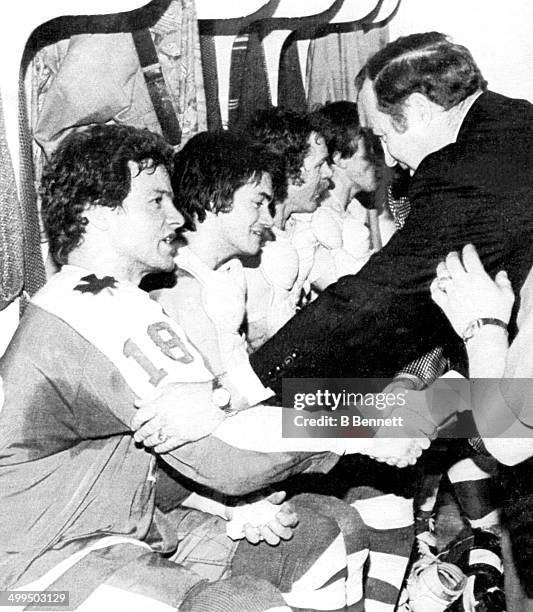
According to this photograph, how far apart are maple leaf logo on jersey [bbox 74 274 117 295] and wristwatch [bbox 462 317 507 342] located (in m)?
0.44

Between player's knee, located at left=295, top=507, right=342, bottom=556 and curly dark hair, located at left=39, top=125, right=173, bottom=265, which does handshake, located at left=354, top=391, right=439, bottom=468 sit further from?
curly dark hair, located at left=39, top=125, right=173, bottom=265

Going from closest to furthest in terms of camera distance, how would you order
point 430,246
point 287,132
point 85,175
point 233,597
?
point 233,597 < point 85,175 < point 430,246 < point 287,132

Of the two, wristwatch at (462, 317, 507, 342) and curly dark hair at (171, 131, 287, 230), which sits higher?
curly dark hair at (171, 131, 287, 230)

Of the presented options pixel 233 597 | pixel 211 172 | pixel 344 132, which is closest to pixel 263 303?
pixel 211 172

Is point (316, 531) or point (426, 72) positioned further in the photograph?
point (426, 72)

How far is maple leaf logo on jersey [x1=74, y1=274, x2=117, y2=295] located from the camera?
0.93m

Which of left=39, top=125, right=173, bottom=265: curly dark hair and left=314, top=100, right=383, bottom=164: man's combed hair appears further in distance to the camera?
left=314, top=100, right=383, bottom=164: man's combed hair

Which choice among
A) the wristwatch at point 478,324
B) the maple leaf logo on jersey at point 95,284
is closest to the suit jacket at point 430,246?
the wristwatch at point 478,324

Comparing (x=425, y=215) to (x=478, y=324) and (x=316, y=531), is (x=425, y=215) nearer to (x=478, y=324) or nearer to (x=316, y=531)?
(x=478, y=324)

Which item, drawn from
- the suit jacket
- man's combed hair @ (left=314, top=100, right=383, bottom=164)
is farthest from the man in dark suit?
man's combed hair @ (left=314, top=100, right=383, bottom=164)

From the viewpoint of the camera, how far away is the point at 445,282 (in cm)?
111

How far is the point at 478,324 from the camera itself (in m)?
1.04

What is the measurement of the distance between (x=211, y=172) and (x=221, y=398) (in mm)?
413

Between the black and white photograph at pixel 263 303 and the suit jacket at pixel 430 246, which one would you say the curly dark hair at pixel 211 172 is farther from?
the suit jacket at pixel 430 246
